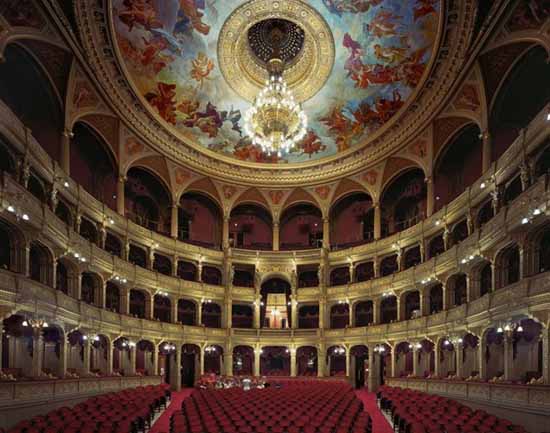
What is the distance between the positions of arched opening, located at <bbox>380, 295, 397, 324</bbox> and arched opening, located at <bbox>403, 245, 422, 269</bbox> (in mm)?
2782

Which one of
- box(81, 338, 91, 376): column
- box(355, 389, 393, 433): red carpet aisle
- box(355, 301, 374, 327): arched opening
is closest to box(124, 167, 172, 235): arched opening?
box(81, 338, 91, 376): column

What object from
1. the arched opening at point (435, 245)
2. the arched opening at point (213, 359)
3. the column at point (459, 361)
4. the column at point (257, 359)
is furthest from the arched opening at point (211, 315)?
the column at point (459, 361)

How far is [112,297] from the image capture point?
100 ft

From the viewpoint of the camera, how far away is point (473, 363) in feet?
83.1

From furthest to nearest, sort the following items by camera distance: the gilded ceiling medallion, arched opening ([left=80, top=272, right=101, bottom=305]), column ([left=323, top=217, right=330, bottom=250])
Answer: column ([left=323, top=217, right=330, bottom=250])
the gilded ceiling medallion
arched opening ([left=80, top=272, right=101, bottom=305])

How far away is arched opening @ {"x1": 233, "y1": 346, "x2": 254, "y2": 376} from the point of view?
3684 cm

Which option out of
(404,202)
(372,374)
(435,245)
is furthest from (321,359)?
(404,202)

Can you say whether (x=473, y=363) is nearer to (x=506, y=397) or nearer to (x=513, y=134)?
(x=506, y=397)

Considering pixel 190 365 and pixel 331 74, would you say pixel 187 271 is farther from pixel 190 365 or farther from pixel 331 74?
pixel 331 74

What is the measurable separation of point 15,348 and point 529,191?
65.9 ft

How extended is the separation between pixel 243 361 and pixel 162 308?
741 centimetres

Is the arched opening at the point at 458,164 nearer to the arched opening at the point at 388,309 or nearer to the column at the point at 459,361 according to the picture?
the arched opening at the point at 388,309

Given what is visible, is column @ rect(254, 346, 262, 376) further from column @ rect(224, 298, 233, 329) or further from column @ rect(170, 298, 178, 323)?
column @ rect(170, 298, 178, 323)

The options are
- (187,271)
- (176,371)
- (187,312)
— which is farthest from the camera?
(187,271)
